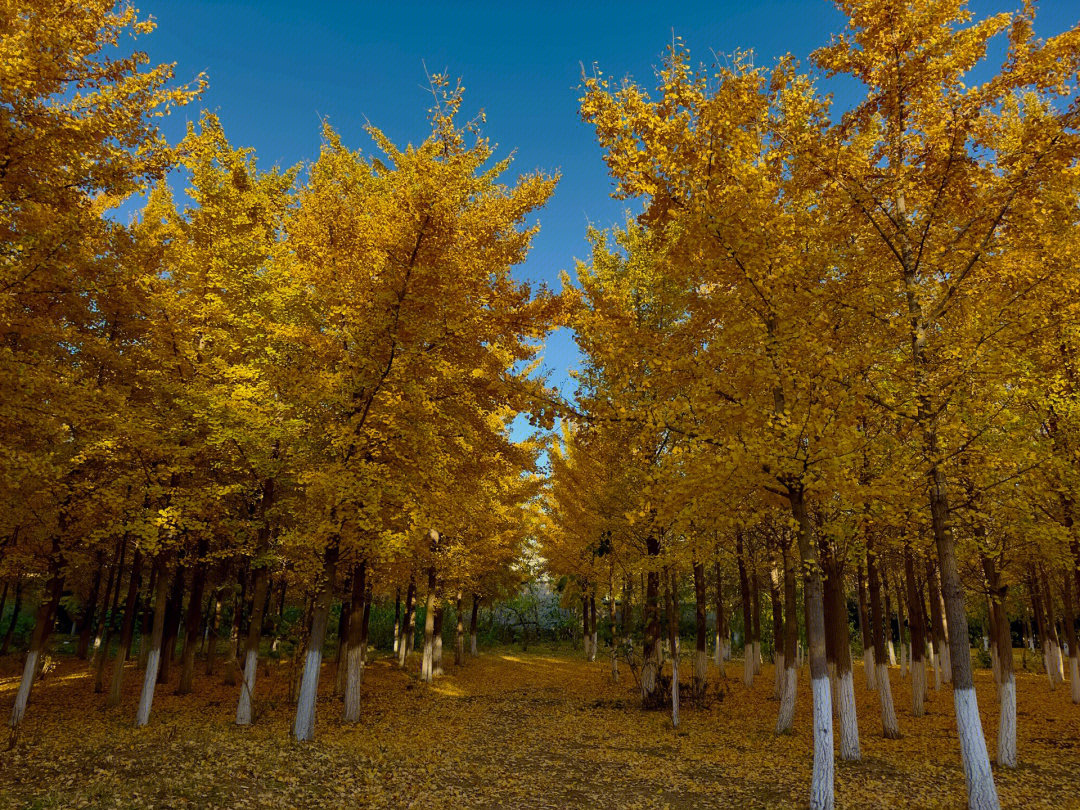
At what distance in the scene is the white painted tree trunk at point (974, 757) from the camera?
22.0ft

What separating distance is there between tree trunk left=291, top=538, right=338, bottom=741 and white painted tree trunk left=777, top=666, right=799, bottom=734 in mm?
10270

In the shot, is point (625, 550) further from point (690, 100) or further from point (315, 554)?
point (690, 100)

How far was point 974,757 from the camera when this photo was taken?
6844 millimetres

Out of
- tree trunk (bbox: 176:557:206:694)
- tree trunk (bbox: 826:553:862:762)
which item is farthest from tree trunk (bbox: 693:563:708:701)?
tree trunk (bbox: 176:557:206:694)

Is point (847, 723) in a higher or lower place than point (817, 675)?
lower

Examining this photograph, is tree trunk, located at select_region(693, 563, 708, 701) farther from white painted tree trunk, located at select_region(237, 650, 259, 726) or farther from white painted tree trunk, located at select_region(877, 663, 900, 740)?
white painted tree trunk, located at select_region(237, 650, 259, 726)

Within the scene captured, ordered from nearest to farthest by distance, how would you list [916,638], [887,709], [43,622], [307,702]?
[307,702]
[43,622]
[887,709]
[916,638]

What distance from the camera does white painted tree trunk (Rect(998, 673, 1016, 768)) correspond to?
9539mm

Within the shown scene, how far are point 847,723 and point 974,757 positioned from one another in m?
3.53

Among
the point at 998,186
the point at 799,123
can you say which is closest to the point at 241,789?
the point at 799,123

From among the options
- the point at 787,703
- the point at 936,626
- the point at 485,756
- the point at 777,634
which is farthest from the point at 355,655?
the point at 936,626

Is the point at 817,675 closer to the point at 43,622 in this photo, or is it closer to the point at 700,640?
the point at 700,640

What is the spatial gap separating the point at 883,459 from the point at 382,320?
8619mm

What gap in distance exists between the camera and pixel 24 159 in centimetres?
739
